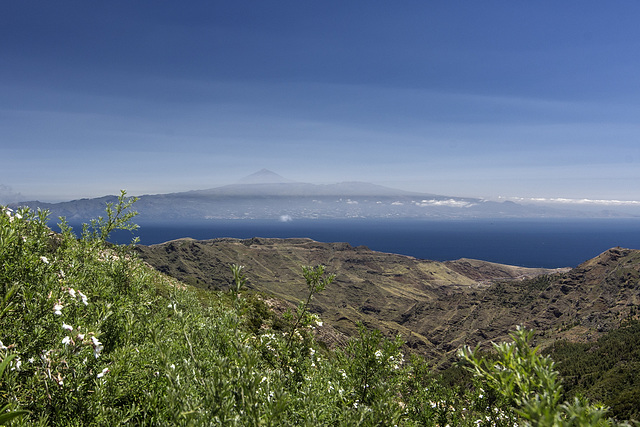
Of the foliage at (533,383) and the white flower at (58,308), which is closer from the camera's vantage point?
the foliage at (533,383)

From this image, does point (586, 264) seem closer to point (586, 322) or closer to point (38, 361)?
point (586, 322)

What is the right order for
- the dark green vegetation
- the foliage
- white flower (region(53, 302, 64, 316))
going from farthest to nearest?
white flower (region(53, 302, 64, 316)), the dark green vegetation, the foliage

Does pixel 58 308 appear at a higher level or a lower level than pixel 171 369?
higher

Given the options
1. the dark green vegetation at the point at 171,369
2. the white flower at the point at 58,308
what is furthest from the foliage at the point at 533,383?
the white flower at the point at 58,308

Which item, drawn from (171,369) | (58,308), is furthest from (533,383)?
(58,308)

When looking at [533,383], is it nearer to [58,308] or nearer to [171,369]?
[171,369]

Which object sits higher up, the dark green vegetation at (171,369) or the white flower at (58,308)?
the white flower at (58,308)

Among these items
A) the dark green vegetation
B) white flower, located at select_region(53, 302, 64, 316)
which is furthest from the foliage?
white flower, located at select_region(53, 302, 64, 316)

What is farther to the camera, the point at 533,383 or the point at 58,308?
the point at 58,308

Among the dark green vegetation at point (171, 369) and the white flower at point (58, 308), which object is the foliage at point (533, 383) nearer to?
the dark green vegetation at point (171, 369)

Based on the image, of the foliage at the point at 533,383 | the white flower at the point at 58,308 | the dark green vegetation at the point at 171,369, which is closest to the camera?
the foliage at the point at 533,383

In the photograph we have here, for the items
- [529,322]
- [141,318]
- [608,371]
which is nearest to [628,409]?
[608,371]

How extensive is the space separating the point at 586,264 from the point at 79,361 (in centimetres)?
22125

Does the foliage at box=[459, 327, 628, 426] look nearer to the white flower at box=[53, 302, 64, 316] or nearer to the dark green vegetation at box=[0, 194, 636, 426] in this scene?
the dark green vegetation at box=[0, 194, 636, 426]
